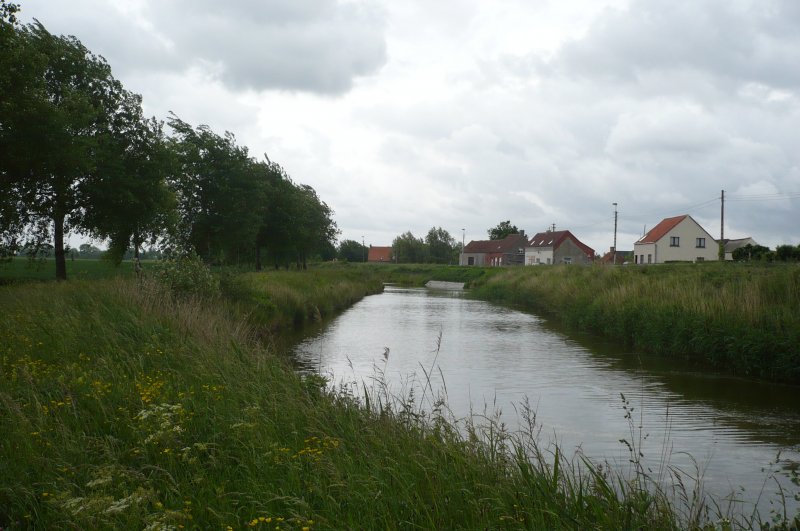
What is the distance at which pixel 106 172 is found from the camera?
1017 inches

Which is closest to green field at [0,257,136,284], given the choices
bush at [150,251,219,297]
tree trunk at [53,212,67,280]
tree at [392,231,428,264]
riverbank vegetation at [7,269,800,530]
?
tree trunk at [53,212,67,280]

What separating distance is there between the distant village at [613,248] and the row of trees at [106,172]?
2144cm

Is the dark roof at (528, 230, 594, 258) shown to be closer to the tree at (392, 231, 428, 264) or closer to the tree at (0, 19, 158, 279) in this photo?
the tree at (392, 231, 428, 264)

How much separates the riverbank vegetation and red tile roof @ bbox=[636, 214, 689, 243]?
6584 centimetres

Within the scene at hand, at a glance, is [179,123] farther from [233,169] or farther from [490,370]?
[490,370]

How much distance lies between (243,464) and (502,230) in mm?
121526

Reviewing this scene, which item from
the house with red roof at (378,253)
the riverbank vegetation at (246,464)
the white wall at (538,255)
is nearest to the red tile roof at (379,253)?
the house with red roof at (378,253)

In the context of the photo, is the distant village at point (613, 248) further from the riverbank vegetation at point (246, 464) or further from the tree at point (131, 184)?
the riverbank vegetation at point (246, 464)

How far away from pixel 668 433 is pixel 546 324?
18.2m

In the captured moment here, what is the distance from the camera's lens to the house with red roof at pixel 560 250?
8525cm

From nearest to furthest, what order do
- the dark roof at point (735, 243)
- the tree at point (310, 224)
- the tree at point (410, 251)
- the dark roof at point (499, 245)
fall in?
the tree at point (310, 224)
the dark roof at point (735, 243)
the dark roof at point (499, 245)
the tree at point (410, 251)

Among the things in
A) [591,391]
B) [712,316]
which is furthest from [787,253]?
[591,391]

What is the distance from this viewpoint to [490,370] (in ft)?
50.7

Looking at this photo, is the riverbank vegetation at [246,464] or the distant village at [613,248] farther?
the distant village at [613,248]
